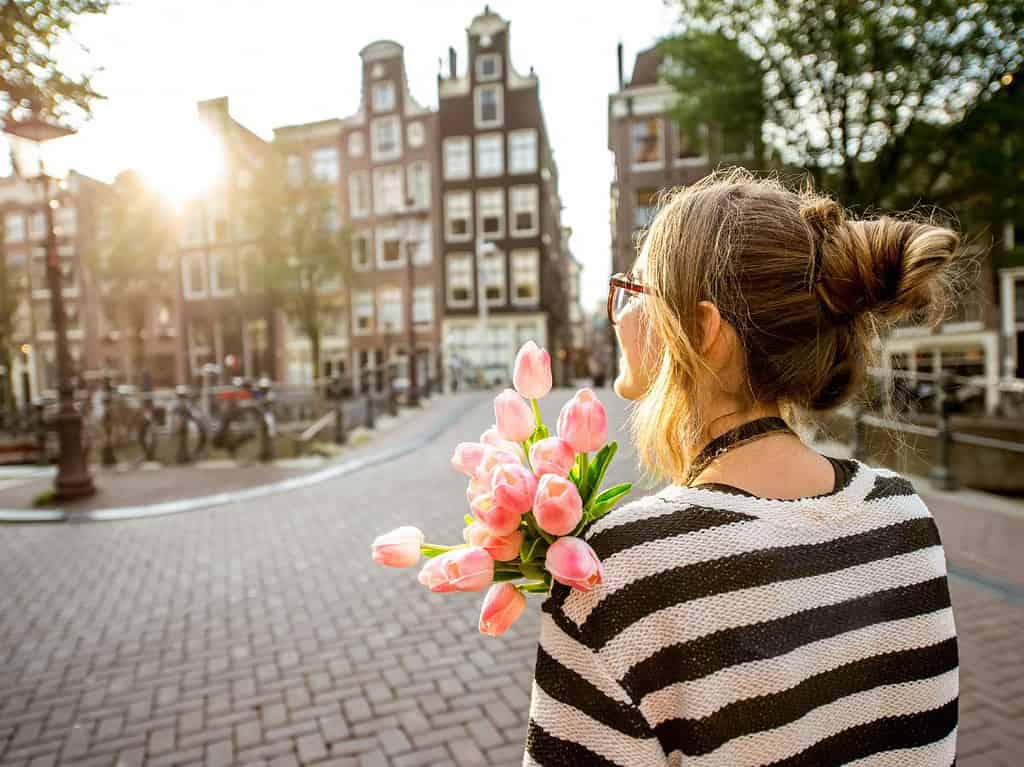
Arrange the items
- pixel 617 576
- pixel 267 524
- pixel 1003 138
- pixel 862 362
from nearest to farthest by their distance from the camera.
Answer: pixel 617 576 → pixel 862 362 → pixel 267 524 → pixel 1003 138

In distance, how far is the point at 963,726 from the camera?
2668 mm

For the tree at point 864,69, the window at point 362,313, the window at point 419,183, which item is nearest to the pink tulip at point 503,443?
the tree at point 864,69

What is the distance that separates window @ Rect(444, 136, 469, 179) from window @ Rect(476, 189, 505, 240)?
1.23 m

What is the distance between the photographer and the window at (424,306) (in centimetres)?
2984

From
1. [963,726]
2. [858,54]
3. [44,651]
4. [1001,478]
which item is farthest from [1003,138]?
[44,651]

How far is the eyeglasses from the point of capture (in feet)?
3.48

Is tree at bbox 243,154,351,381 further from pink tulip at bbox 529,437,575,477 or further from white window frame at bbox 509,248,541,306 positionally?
pink tulip at bbox 529,437,575,477

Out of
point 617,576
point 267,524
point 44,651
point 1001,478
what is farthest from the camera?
point 1001,478

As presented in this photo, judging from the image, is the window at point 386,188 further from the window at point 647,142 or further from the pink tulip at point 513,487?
the pink tulip at point 513,487

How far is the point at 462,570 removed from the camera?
2.94ft

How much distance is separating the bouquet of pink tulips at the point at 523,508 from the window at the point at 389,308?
29.7m

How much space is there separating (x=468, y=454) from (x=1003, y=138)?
14499mm

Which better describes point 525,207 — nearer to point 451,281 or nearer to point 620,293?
point 451,281

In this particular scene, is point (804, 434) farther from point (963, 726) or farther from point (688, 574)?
point (963, 726)
